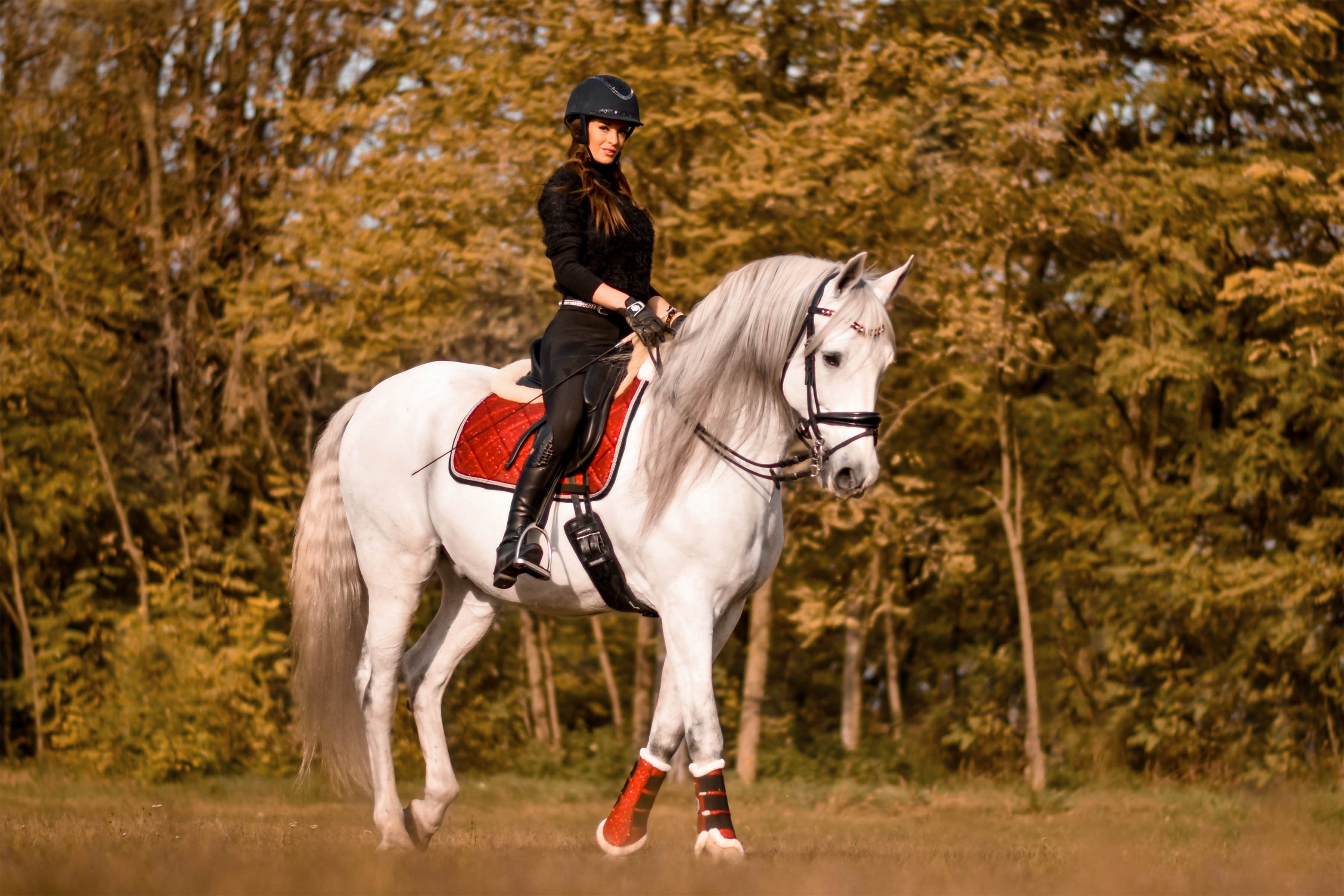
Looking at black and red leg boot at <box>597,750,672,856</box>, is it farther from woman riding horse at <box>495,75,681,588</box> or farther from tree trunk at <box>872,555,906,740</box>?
tree trunk at <box>872,555,906,740</box>

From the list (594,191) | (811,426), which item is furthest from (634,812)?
(594,191)

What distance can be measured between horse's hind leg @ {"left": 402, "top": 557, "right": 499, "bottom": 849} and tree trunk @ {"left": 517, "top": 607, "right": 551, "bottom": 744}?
8.85 metres

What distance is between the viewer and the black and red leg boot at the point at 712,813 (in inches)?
223

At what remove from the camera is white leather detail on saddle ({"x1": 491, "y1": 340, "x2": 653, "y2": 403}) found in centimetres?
639

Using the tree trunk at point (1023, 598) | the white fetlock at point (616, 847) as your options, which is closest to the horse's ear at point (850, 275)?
the white fetlock at point (616, 847)

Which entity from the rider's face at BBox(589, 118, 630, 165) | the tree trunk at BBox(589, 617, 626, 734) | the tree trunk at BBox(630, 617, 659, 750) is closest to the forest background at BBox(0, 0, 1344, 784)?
the tree trunk at BBox(630, 617, 659, 750)

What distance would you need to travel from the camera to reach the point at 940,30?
14766mm

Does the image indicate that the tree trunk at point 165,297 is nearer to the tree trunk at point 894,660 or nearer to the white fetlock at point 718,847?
the tree trunk at point 894,660

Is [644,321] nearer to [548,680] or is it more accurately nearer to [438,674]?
[438,674]

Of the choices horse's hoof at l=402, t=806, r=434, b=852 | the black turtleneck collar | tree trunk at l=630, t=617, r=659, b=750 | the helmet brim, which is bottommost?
tree trunk at l=630, t=617, r=659, b=750

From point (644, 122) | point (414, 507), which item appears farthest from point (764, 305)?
point (644, 122)

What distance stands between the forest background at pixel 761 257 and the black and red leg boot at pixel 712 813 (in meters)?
7.20

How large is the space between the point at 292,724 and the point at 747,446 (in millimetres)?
9439

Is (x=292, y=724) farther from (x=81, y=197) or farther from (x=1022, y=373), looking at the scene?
(x=1022, y=373)
